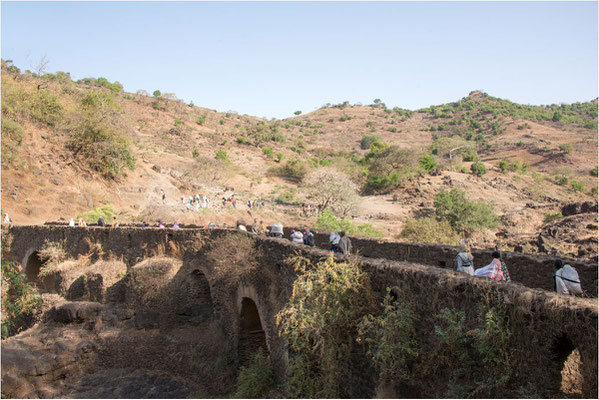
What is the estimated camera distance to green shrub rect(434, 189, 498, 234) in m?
27.4

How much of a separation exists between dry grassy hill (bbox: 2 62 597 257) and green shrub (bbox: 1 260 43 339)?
1075 centimetres

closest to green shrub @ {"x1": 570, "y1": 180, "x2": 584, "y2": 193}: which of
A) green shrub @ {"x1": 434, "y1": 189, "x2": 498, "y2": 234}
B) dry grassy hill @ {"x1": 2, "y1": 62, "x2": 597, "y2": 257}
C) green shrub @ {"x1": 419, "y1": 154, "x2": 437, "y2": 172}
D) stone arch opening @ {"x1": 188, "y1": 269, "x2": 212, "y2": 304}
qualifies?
dry grassy hill @ {"x1": 2, "y1": 62, "x2": 597, "y2": 257}

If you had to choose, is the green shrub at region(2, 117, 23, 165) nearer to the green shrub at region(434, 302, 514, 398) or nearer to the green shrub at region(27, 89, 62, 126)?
the green shrub at region(27, 89, 62, 126)

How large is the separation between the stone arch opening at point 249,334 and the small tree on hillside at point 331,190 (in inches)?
1081

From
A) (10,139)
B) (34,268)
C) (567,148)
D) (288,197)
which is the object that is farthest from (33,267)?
(567,148)

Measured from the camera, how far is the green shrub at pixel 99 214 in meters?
30.2

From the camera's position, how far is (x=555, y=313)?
12.6 ft

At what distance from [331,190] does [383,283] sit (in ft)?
113

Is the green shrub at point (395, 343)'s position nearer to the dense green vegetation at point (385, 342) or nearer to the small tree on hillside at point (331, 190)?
the dense green vegetation at point (385, 342)

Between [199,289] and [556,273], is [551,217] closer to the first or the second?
[199,289]

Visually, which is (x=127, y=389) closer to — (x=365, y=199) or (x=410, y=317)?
(x=410, y=317)

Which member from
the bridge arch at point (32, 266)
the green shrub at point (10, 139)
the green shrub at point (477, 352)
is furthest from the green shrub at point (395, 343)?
the green shrub at point (10, 139)

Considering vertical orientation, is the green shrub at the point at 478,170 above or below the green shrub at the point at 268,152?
below

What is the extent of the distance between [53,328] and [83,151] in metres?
24.4
